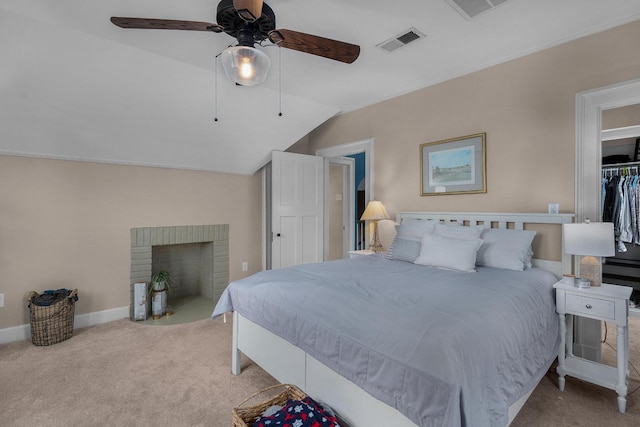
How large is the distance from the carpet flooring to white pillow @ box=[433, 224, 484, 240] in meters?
1.17

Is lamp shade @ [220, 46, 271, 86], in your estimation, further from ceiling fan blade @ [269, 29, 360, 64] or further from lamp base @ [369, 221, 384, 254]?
lamp base @ [369, 221, 384, 254]

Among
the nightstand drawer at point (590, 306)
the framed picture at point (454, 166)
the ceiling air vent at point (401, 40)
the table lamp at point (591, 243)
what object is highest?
the ceiling air vent at point (401, 40)

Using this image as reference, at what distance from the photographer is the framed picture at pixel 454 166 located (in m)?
3.15

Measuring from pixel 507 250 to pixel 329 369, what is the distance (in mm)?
1790

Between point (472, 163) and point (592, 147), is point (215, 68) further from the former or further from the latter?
point (592, 147)

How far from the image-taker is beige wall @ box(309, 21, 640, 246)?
2.52 m

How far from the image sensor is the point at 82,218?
329cm

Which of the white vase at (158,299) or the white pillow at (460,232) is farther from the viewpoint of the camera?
the white vase at (158,299)

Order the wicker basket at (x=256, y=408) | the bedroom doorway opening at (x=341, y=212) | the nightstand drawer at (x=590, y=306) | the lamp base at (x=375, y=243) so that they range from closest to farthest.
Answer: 1. the wicker basket at (x=256, y=408)
2. the nightstand drawer at (x=590, y=306)
3. the lamp base at (x=375, y=243)
4. the bedroom doorway opening at (x=341, y=212)

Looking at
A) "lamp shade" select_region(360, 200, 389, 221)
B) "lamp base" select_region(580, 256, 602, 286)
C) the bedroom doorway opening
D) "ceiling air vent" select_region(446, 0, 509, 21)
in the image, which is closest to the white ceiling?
"ceiling air vent" select_region(446, 0, 509, 21)

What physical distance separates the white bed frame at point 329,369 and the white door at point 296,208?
1.98 meters

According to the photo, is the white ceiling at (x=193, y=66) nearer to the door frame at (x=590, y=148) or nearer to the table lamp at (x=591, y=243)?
the door frame at (x=590, y=148)

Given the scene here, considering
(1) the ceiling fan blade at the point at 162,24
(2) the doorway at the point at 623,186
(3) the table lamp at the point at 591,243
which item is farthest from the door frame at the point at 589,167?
(1) the ceiling fan blade at the point at 162,24

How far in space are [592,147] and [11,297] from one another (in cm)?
521
